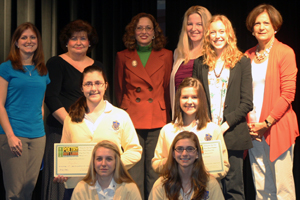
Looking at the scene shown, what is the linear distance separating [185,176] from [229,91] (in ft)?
3.10

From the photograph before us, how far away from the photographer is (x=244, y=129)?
11.8ft

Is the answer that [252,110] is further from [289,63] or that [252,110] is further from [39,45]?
[39,45]

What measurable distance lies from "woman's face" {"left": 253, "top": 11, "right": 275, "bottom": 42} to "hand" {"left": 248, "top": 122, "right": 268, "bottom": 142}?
0.83 m

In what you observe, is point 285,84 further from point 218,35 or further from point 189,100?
point 189,100

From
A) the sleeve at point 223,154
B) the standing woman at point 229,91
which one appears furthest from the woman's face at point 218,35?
the sleeve at point 223,154

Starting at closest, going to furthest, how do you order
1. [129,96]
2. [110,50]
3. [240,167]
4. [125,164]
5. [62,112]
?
[125,164], [240,167], [62,112], [129,96], [110,50]

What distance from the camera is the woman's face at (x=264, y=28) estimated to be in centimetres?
387

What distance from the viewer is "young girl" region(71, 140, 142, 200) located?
9.80ft

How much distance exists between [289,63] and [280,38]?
110cm

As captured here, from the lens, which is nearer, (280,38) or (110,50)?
(280,38)

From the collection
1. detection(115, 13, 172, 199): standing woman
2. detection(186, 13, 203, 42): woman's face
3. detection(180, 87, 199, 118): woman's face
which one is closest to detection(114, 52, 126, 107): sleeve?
detection(115, 13, 172, 199): standing woman

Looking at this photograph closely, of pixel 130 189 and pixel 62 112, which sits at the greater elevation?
pixel 62 112

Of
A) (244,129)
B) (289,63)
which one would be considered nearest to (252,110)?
(244,129)

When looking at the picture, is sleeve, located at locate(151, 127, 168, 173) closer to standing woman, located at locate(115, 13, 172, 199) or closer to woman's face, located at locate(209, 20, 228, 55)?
standing woman, located at locate(115, 13, 172, 199)
